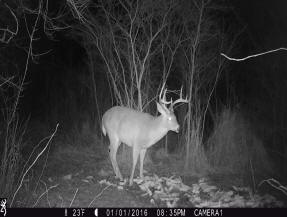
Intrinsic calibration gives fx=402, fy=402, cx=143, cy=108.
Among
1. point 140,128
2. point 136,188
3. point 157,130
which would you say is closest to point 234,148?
point 157,130

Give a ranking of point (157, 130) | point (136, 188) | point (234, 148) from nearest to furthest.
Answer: point (136, 188) → point (157, 130) → point (234, 148)

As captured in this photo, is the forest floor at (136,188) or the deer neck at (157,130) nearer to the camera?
the forest floor at (136,188)

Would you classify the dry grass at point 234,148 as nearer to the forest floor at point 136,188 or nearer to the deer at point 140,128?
the forest floor at point 136,188

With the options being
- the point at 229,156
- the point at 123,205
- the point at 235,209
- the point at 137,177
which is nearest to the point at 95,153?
the point at 137,177

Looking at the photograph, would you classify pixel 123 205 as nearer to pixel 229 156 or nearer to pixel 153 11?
pixel 229 156

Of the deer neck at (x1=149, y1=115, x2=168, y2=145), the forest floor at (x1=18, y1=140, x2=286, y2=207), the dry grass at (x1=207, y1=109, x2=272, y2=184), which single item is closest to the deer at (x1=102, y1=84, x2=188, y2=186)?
the deer neck at (x1=149, y1=115, x2=168, y2=145)

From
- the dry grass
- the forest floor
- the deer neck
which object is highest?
the deer neck

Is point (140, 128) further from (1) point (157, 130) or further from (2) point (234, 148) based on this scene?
(2) point (234, 148)

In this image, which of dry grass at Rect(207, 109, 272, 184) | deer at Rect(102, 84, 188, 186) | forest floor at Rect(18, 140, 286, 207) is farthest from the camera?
dry grass at Rect(207, 109, 272, 184)

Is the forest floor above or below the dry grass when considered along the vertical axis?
below

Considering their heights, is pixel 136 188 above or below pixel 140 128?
below

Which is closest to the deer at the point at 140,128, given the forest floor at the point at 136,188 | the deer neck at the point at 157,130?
the deer neck at the point at 157,130

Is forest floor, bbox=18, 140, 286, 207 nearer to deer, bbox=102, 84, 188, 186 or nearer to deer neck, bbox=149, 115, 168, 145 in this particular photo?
deer, bbox=102, 84, 188, 186

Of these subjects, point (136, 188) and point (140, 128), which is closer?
point (136, 188)
